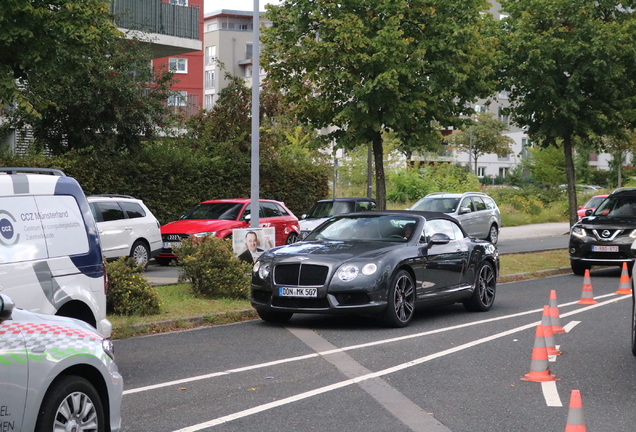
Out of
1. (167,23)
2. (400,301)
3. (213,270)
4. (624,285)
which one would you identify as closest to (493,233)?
(167,23)

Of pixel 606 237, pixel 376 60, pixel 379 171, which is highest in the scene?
pixel 376 60

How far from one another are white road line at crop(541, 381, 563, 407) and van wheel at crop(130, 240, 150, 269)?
13.9 m

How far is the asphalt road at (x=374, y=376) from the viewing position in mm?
7133

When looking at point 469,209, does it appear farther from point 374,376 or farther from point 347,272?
point 374,376

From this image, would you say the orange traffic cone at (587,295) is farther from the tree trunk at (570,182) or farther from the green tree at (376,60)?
the tree trunk at (570,182)

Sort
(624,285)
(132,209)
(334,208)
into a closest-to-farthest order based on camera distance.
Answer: (624,285) < (132,209) < (334,208)

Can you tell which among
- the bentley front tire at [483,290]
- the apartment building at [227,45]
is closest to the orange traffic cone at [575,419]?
the bentley front tire at [483,290]

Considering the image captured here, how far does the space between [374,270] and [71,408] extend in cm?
686

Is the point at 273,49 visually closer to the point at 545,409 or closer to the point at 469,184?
the point at 545,409

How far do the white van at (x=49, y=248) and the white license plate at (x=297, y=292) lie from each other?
3.67 meters

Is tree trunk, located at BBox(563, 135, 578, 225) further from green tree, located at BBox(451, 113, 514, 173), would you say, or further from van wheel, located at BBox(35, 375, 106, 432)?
green tree, located at BBox(451, 113, 514, 173)

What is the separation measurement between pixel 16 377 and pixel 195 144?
88.4 feet

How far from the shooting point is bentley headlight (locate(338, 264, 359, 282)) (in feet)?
39.4

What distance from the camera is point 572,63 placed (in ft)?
87.6
